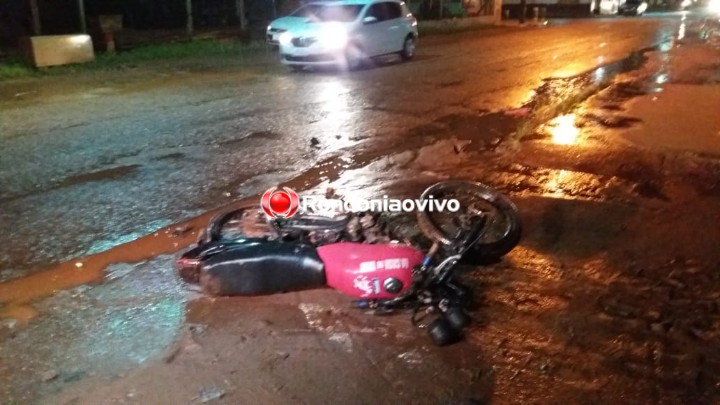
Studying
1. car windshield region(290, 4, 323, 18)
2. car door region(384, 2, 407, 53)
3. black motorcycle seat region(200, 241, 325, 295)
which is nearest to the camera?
black motorcycle seat region(200, 241, 325, 295)

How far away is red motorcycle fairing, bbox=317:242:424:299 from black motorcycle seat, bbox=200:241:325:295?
0.11 meters

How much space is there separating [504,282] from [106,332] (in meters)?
2.77

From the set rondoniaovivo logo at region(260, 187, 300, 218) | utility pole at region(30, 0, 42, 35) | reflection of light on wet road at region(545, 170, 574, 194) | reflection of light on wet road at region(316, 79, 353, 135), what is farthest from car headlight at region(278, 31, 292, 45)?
rondoniaovivo logo at region(260, 187, 300, 218)

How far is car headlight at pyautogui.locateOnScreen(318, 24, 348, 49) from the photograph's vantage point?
1554 cm

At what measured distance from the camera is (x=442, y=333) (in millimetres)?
3693

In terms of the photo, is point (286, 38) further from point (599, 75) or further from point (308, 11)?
point (599, 75)

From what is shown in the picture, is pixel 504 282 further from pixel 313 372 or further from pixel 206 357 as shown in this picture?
pixel 206 357

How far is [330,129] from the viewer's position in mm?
9562

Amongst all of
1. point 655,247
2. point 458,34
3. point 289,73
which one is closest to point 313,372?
point 655,247

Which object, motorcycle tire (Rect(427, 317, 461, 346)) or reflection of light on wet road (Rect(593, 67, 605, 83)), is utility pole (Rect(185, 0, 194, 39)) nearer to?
reflection of light on wet road (Rect(593, 67, 605, 83))

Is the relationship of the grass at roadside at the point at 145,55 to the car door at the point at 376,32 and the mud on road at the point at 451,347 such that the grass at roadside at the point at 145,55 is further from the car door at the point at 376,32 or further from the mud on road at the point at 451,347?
the mud on road at the point at 451,347

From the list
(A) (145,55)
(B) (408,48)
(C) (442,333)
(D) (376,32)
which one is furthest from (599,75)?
(A) (145,55)

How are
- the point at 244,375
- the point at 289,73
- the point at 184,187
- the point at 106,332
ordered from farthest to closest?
the point at 289,73
the point at 184,187
the point at 106,332
the point at 244,375

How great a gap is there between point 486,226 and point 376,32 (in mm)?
13161
